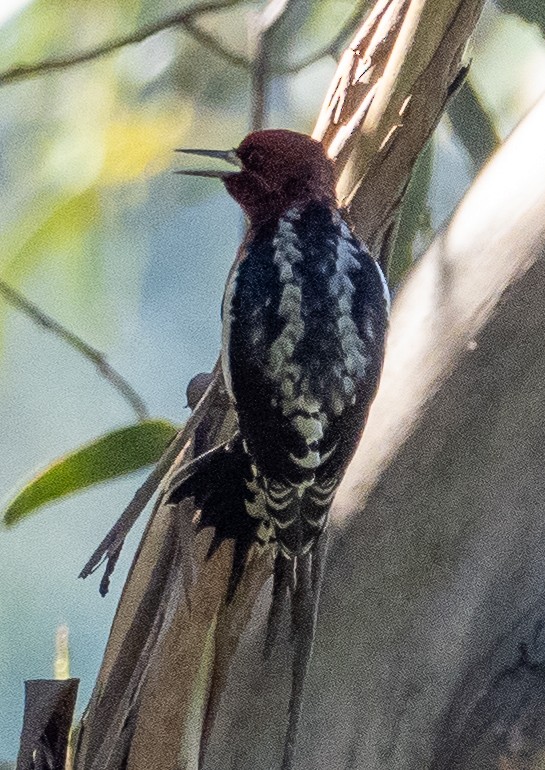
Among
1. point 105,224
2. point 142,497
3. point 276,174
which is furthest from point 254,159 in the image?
point 105,224

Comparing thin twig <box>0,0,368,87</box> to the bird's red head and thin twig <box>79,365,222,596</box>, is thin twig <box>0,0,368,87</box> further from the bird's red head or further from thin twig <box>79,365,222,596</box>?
thin twig <box>79,365,222,596</box>

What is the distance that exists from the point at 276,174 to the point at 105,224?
2.24 ft

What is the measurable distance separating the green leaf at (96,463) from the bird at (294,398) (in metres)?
0.20

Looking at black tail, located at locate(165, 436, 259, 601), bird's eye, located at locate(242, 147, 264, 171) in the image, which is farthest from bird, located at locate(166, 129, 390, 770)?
bird's eye, located at locate(242, 147, 264, 171)

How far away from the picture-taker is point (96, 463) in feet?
3.13

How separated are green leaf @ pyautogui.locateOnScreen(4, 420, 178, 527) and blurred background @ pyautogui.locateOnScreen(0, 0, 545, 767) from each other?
41cm

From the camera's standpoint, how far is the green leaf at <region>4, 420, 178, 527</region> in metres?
0.94

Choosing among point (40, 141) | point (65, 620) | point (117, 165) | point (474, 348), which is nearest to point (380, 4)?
point (474, 348)

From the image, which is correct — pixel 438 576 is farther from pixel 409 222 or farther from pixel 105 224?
pixel 105 224

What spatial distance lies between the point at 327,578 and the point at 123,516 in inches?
6.6

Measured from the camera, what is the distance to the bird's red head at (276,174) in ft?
2.66

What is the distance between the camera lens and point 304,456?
0.68m

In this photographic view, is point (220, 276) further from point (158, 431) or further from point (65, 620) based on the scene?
point (158, 431)

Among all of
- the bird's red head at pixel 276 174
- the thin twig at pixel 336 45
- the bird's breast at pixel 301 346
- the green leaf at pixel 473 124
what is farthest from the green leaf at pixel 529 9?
the bird's breast at pixel 301 346
